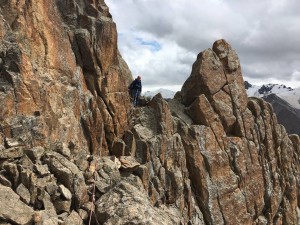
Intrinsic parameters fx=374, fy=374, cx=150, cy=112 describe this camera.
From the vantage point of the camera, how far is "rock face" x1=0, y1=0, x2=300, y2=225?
91.9ft

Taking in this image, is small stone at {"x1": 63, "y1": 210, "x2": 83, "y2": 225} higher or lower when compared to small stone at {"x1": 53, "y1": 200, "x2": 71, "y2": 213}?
lower

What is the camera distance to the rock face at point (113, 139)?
28000 mm

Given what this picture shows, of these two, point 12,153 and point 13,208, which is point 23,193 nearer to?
point 13,208

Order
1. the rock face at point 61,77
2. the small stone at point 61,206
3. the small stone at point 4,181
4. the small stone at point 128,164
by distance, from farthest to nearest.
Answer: the small stone at point 128,164
the rock face at point 61,77
the small stone at point 61,206
the small stone at point 4,181

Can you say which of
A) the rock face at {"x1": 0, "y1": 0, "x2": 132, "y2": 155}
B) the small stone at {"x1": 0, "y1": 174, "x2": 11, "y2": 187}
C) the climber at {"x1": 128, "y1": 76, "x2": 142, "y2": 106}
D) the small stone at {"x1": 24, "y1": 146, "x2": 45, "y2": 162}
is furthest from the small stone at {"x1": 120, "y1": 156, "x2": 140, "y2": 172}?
the small stone at {"x1": 0, "y1": 174, "x2": 11, "y2": 187}

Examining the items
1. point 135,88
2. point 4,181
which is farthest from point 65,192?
point 135,88

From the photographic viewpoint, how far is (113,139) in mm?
41031

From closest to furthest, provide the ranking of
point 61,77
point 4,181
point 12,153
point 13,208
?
point 13,208
point 4,181
point 12,153
point 61,77

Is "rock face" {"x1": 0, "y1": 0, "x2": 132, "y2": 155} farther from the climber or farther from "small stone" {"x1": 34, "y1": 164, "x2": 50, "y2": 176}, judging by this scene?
the climber

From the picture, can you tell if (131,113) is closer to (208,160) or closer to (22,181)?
(208,160)

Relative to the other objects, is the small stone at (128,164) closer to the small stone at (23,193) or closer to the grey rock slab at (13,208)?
the small stone at (23,193)

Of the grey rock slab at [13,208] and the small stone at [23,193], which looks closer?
the grey rock slab at [13,208]

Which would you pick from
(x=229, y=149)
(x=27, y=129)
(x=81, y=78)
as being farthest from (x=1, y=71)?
(x=229, y=149)

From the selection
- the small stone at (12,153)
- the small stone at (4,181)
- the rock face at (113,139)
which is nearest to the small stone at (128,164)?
the rock face at (113,139)
